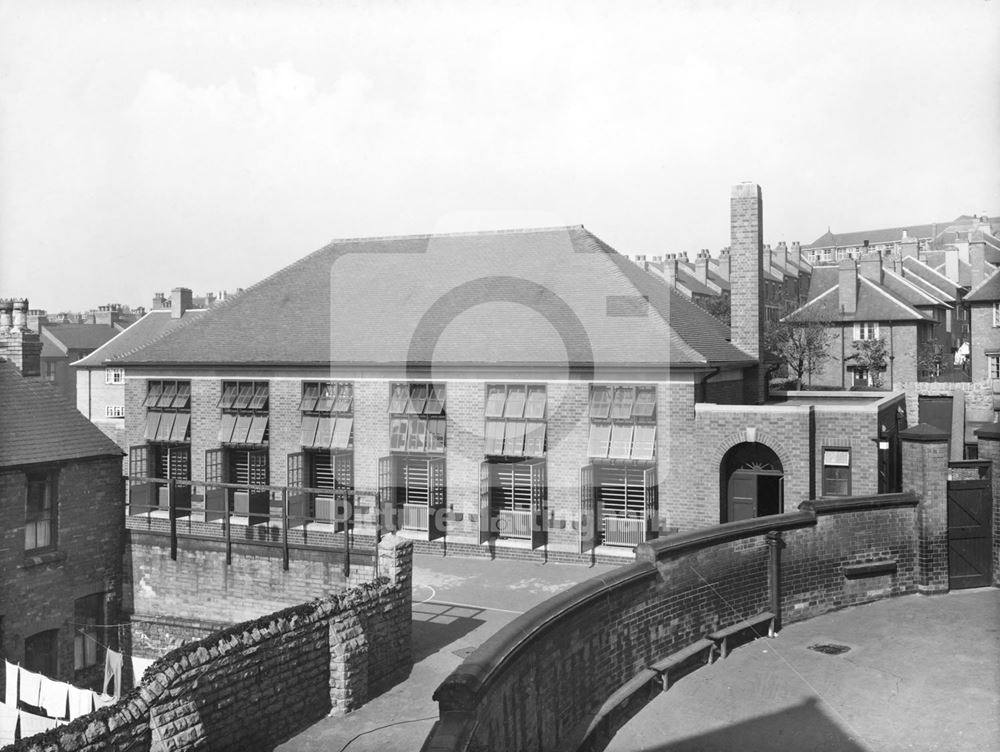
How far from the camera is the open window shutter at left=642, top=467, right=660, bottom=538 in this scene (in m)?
21.3

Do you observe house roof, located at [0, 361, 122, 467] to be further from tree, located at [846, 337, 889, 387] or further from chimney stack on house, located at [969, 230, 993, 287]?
chimney stack on house, located at [969, 230, 993, 287]

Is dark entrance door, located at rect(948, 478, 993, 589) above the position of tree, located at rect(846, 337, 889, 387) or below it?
below

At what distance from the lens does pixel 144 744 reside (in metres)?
9.05

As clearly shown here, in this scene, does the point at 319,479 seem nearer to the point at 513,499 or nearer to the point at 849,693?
the point at 513,499

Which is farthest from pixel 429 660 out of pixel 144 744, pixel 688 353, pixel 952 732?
pixel 688 353

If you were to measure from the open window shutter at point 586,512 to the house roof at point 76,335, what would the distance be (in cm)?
5726

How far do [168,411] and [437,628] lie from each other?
1398 centimetres

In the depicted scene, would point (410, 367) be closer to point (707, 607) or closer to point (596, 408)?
point (596, 408)

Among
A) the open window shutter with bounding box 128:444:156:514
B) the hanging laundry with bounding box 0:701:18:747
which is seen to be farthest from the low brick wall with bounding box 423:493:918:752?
the open window shutter with bounding box 128:444:156:514

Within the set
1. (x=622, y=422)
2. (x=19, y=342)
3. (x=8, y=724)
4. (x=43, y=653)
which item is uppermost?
(x=19, y=342)

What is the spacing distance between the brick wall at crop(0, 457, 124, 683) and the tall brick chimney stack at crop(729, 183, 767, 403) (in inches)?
642

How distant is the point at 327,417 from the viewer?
24.4m

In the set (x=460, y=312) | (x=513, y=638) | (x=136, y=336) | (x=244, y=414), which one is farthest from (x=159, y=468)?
(x=136, y=336)

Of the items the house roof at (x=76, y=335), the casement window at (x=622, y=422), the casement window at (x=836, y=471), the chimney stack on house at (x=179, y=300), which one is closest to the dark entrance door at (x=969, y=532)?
the casement window at (x=836, y=471)
